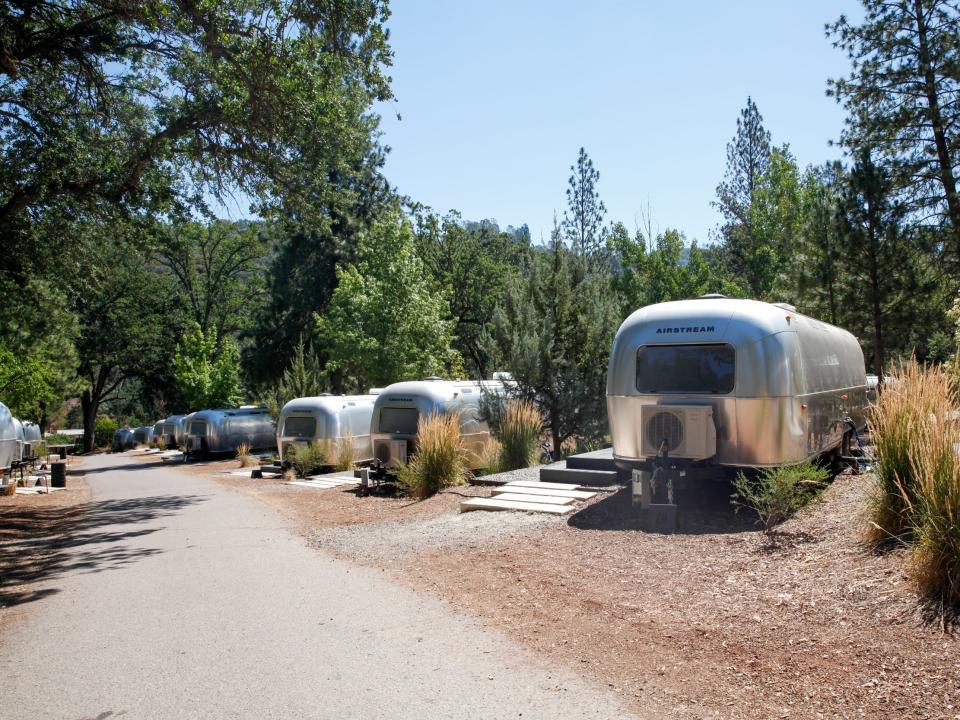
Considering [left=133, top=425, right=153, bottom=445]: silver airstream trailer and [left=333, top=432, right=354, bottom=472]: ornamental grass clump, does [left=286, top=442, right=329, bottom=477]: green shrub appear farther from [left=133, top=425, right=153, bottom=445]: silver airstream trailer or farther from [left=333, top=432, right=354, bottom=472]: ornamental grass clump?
[left=133, top=425, right=153, bottom=445]: silver airstream trailer

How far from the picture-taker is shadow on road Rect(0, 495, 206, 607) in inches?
333

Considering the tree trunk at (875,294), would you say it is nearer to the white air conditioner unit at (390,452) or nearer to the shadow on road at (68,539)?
the white air conditioner unit at (390,452)

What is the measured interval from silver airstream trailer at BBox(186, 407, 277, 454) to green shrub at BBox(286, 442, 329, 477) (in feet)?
38.9

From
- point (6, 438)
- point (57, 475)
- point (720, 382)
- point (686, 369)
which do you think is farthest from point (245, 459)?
point (720, 382)

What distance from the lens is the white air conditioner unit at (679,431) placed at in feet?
28.6

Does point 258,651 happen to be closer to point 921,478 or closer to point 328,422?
point 921,478

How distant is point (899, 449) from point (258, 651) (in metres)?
5.11

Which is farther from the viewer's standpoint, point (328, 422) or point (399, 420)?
point (328, 422)

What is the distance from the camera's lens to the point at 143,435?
5000cm

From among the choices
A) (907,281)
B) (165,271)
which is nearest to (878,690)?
(907,281)

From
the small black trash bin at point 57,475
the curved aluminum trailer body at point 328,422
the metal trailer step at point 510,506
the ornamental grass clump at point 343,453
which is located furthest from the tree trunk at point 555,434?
the small black trash bin at point 57,475

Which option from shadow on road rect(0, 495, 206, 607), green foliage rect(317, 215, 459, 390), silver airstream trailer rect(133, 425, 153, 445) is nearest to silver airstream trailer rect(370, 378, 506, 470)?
shadow on road rect(0, 495, 206, 607)

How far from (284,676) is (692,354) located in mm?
6070

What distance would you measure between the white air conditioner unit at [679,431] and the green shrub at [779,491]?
55 centimetres
